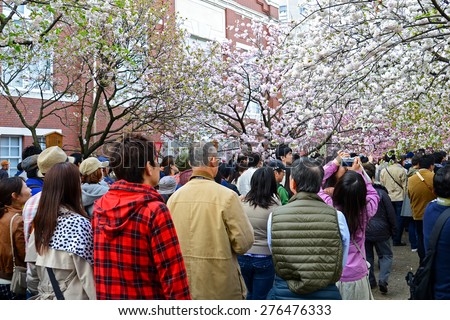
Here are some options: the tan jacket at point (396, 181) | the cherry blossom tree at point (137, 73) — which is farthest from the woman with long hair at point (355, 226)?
the cherry blossom tree at point (137, 73)

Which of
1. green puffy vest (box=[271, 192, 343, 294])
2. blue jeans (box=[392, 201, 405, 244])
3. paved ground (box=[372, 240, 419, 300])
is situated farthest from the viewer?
blue jeans (box=[392, 201, 405, 244])

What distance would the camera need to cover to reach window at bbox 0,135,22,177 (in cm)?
1459

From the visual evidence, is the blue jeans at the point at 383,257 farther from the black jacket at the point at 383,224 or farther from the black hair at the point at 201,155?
the black hair at the point at 201,155

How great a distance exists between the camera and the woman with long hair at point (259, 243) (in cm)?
450

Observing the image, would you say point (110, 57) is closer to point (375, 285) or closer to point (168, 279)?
point (375, 285)

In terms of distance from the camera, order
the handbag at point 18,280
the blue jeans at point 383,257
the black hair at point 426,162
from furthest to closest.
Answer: the black hair at point 426,162, the blue jeans at point 383,257, the handbag at point 18,280

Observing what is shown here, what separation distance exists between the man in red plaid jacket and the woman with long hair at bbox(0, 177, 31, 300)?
1.36m

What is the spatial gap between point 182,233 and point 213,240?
261 millimetres

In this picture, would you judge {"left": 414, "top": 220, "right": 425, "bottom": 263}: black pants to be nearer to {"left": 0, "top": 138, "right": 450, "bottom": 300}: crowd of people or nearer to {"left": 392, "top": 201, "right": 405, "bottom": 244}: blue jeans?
{"left": 392, "top": 201, "right": 405, "bottom": 244}: blue jeans

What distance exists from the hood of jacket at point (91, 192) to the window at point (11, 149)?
1149 cm

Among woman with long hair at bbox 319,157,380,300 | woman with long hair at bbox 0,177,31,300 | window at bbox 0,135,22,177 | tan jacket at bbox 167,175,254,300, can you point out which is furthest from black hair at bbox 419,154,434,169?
window at bbox 0,135,22,177

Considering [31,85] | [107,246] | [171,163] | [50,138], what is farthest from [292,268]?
[31,85]

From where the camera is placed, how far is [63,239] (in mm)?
2797

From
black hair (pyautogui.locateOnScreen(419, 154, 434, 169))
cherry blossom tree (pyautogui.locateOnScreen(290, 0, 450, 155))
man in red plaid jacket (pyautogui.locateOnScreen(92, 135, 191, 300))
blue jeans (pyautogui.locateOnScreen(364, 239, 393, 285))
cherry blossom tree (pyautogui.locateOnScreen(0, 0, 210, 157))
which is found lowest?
blue jeans (pyautogui.locateOnScreen(364, 239, 393, 285))
